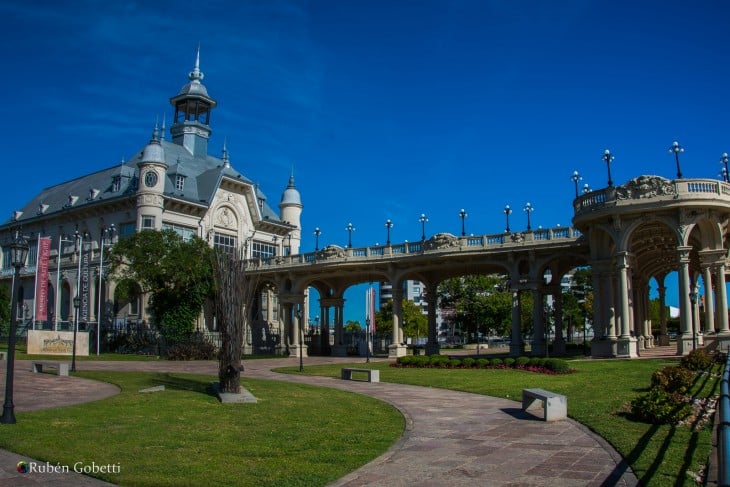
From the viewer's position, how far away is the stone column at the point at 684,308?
32.5 meters

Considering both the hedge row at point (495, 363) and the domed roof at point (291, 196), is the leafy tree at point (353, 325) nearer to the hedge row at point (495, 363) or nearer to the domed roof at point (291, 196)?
the domed roof at point (291, 196)

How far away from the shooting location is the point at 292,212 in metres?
72.6

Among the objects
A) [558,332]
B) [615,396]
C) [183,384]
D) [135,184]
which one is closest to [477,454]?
[615,396]

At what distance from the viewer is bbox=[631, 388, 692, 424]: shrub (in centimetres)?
1234

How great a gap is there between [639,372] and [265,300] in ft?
157

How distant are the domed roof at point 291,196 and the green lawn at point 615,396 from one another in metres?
42.5

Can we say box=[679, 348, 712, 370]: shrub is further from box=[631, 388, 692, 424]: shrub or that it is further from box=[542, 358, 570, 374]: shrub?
box=[631, 388, 692, 424]: shrub

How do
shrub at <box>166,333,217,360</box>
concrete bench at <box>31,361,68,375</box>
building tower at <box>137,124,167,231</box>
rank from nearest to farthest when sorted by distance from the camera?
concrete bench at <box>31,361,68,375</box>, shrub at <box>166,333,217,360</box>, building tower at <box>137,124,167,231</box>

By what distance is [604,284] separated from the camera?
37469 mm

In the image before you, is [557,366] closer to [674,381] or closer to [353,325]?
[674,381]

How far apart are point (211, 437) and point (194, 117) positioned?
63313 mm

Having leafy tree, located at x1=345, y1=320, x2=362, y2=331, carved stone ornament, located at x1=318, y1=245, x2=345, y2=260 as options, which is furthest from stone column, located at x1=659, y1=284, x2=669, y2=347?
leafy tree, located at x1=345, y1=320, x2=362, y2=331

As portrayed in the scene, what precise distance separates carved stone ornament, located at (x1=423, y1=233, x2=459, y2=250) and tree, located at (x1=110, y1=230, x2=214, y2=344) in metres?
16.8

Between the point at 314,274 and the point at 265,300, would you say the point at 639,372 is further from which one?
the point at 265,300
